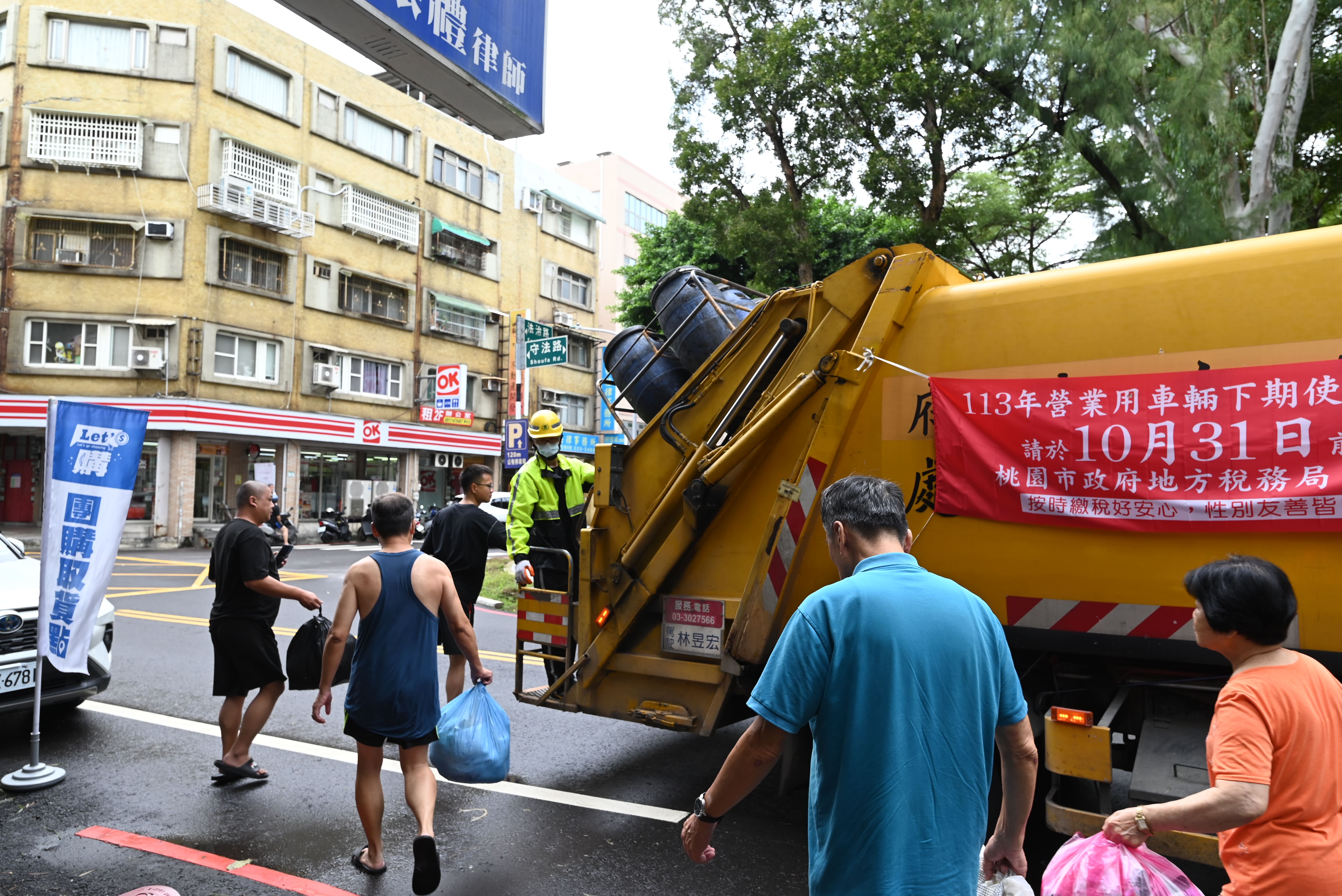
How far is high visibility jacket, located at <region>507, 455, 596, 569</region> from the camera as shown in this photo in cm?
548

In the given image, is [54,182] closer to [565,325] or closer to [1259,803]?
[565,325]

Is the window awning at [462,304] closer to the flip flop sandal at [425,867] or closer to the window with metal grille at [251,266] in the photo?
the window with metal grille at [251,266]

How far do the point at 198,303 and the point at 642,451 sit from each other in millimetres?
22832

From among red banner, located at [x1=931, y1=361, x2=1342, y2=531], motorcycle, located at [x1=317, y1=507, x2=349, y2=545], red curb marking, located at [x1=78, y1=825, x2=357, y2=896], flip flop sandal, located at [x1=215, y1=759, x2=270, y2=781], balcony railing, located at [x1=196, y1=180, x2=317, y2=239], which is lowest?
motorcycle, located at [x1=317, y1=507, x2=349, y2=545]

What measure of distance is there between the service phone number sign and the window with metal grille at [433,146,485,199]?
29.5m

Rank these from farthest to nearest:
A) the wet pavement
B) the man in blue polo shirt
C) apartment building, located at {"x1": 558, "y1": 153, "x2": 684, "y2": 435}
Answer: apartment building, located at {"x1": 558, "y1": 153, "x2": 684, "y2": 435}, the wet pavement, the man in blue polo shirt

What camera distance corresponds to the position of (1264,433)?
3.05 metres

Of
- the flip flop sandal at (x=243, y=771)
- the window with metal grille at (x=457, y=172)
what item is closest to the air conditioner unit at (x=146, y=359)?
the window with metal grille at (x=457, y=172)

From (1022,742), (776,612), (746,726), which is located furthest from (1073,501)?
(746,726)

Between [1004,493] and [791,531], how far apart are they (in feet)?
3.03

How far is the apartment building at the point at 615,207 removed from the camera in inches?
1623

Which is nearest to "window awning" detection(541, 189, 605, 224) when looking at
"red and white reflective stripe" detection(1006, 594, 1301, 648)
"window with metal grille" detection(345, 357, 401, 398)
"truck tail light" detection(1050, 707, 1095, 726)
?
"window with metal grille" detection(345, 357, 401, 398)

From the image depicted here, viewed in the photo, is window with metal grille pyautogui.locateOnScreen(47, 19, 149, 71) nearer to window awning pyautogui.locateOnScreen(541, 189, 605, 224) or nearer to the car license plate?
window awning pyautogui.locateOnScreen(541, 189, 605, 224)

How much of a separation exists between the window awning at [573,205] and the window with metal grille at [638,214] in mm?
4832
